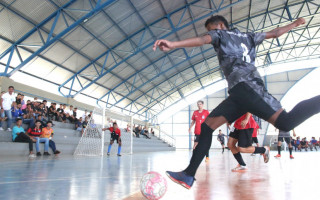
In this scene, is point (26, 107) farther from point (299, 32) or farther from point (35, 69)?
point (299, 32)

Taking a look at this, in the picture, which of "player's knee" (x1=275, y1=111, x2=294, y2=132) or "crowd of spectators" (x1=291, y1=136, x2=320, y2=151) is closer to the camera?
"player's knee" (x1=275, y1=111, x2=294, y2=132)

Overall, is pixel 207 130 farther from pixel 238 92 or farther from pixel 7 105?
pixel 7 105

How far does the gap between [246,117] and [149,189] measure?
2.83 metres

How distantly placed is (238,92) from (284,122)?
0.49 meters

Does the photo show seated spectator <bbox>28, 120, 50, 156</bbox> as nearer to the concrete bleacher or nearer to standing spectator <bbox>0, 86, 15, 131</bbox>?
the concrete bleacher

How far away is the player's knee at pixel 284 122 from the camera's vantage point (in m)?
2.26

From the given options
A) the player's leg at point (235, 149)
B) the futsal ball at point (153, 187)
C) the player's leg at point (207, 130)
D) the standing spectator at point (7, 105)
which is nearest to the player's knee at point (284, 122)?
the player's leg at point (207, 130)

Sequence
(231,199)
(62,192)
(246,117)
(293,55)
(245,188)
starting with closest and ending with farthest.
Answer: (231,199) < (62,192) < (245,188) < (246,117) < (293,55)

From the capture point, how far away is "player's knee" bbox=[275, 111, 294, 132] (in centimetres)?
226

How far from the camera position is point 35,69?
17.7 meters

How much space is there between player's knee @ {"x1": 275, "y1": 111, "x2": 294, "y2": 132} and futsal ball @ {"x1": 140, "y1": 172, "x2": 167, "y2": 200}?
124cm

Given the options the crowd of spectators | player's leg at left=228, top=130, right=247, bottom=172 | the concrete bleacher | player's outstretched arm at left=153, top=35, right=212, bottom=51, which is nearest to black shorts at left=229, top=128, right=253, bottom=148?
player's leg at left=228, top=130, right=247, bottom=172

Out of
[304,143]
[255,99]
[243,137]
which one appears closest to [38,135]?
[243,137]

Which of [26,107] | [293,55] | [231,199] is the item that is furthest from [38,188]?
[293,55]
